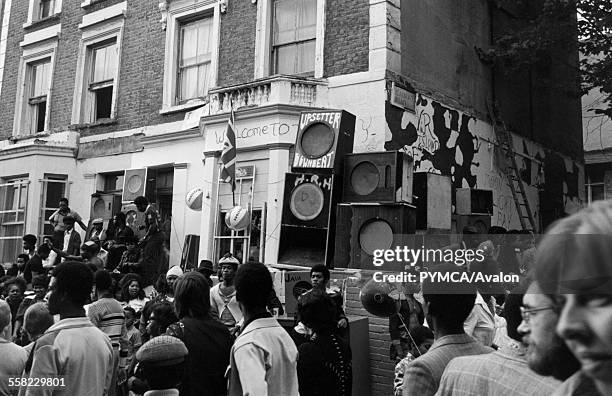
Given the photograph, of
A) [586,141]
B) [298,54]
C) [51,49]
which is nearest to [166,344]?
[298,54]

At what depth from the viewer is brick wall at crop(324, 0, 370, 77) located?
36.0 feet

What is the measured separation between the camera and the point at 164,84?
1381 centimetres

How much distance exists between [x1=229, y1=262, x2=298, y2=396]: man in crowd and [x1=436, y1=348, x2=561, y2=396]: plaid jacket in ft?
3.74

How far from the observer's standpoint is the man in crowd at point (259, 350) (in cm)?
303

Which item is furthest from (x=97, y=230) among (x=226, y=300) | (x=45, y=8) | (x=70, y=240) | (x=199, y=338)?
(x=199, y=338)

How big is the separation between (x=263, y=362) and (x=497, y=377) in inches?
53.6

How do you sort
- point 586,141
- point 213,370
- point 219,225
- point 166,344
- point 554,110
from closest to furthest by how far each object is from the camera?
1. point 166,344
2. point 213,370
3. point 219,225
4. point 554,110
5. point 586,141

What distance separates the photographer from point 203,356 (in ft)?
11.6

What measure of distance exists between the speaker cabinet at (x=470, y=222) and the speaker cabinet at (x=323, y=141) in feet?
8.90

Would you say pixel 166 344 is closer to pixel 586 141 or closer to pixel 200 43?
pixel 200 43

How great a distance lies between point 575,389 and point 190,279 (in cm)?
278

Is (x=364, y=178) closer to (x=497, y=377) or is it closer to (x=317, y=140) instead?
(x=317, y=140)

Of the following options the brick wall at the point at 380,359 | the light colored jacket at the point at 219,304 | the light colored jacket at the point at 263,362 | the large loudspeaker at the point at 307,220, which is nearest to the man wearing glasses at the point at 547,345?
the light colored jacket at the point at 263,362

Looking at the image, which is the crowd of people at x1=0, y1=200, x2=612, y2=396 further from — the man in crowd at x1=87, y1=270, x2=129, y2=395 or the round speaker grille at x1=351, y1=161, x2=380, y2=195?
the round speaker grille at x1=351, y1=161, x2=380, y2=195
